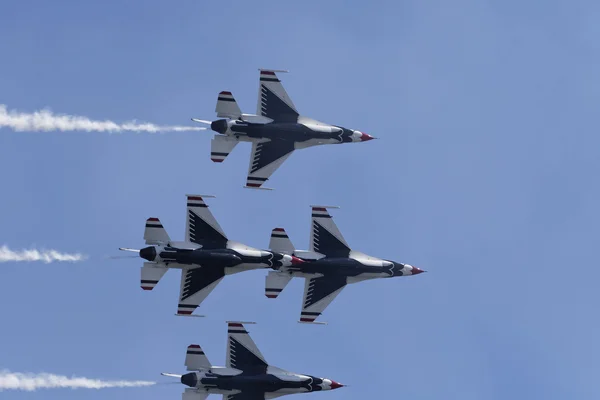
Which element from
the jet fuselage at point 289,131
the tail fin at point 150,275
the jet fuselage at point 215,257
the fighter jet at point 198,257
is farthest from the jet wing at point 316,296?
the tail fin at point 150,275

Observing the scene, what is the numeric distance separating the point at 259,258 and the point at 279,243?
3144 mm

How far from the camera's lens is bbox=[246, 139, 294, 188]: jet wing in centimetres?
16812

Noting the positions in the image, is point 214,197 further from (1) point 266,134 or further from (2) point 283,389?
(2) point 283,389

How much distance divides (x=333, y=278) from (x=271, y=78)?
21347mm

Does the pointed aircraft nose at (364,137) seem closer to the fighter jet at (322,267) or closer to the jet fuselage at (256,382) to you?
the fighter jet at (322,267)

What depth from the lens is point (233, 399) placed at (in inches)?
6437

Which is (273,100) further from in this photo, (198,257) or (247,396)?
(247,396)

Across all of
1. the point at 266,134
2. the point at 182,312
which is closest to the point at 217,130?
the point at 266,134

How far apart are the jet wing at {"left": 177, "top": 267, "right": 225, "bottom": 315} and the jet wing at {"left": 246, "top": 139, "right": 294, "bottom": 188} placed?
10.2 meters

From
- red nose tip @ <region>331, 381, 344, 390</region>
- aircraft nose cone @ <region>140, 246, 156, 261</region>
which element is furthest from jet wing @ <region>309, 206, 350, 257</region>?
aircraft nose cone @ <region>140, 246, 156, 261</region>

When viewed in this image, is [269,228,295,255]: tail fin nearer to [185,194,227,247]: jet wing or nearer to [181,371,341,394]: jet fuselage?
[185,194,227,247]: jet wing

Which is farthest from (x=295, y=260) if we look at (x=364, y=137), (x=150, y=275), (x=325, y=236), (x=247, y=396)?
(x=364, y=137)

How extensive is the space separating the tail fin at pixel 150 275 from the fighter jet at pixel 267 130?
12922 mm

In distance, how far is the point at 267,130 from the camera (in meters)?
168
